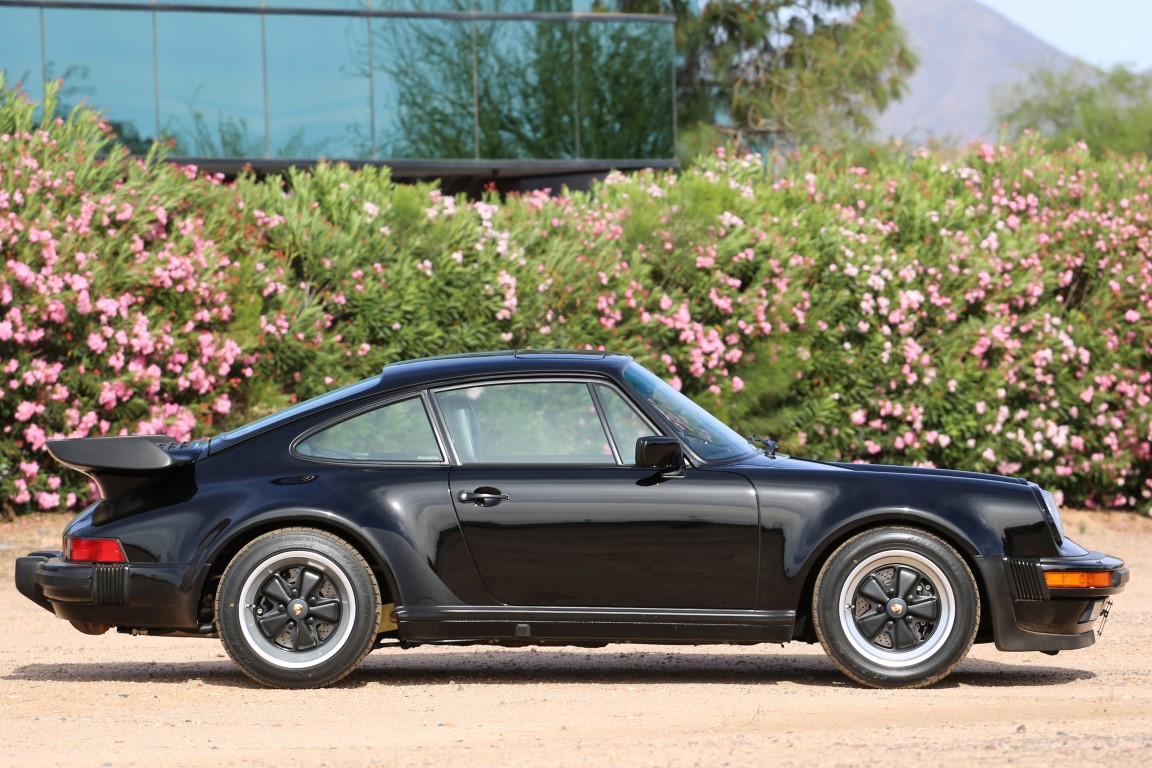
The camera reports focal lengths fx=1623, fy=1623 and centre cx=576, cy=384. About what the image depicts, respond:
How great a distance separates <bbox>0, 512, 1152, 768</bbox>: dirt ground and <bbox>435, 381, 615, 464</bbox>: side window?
3.45ft

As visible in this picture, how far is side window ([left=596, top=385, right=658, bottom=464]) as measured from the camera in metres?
7.16

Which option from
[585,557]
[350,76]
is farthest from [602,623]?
[350,76]

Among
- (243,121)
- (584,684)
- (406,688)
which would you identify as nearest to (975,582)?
(584,684)

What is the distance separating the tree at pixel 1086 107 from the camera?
41875 millimetres

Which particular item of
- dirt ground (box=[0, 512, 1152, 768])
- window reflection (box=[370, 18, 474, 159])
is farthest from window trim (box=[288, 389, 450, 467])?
window reflection (box=[370, 18, 474, 159])

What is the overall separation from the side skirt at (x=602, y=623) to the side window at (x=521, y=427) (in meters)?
0.67

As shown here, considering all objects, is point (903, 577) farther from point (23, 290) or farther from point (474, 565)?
point (23, 290)

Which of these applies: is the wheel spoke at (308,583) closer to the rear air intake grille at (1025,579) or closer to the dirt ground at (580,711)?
the dirt ground at (580,711)

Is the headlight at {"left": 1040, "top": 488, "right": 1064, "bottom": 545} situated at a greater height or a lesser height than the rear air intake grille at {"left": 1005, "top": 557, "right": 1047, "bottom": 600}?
greater

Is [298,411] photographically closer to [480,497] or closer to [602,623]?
[480,497]

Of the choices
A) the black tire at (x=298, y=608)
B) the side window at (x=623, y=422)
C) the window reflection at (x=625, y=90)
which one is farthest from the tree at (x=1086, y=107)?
the black tire at (x=298, y=608)

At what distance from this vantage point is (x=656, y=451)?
6.95 meters

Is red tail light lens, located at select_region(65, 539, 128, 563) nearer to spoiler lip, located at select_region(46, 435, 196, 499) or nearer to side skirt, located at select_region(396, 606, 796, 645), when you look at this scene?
spoiler lip, located at select_region(46, 435, 196, 499)

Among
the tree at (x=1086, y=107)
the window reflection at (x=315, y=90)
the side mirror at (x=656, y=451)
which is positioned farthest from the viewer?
the tree at (x=1086, y=107)
